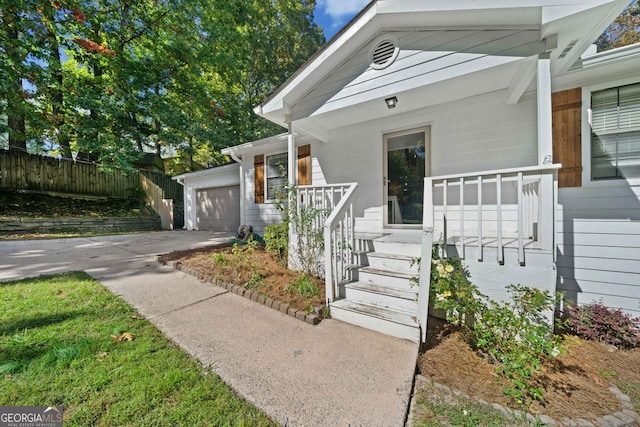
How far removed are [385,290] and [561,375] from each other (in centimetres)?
157

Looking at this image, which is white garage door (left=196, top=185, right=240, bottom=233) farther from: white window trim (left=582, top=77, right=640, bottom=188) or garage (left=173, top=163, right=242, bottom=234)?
white window trim (left=582, top=77, right=640, bottom=188)

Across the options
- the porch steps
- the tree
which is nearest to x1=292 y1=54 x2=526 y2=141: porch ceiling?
the porch steps

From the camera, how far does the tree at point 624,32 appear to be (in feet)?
32.8

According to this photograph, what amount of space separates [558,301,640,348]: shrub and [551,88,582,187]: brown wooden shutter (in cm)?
156

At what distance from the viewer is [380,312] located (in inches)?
102

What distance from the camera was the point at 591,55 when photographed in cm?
284

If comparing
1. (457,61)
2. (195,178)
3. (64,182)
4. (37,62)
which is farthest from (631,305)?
(64,182)

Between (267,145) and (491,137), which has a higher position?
(267,145)

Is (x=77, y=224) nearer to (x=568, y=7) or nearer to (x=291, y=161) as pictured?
(x=291, y=161)

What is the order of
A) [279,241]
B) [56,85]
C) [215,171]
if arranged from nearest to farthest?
[279,241] < [56,85] < [215,171]

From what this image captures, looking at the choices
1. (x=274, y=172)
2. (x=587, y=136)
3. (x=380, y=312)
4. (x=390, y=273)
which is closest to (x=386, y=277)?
(x=390, y=273)

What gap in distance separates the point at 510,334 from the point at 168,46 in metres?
13.4

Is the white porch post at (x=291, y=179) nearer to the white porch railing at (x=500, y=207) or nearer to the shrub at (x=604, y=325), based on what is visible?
the white porch railing at (x=500, y=207)

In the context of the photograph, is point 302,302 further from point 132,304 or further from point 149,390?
point 132,304
